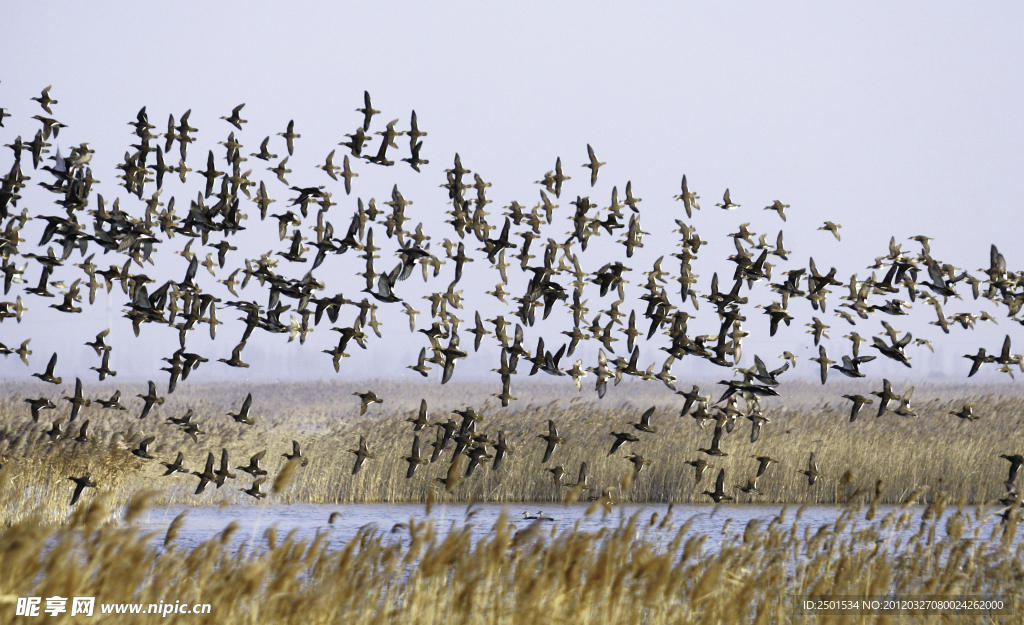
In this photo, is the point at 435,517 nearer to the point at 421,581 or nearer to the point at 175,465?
the point at 175,465

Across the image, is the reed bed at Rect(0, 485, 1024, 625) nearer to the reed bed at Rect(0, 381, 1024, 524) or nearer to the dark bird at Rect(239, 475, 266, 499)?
the dark bird at Rect(239, 475, 266, 499)

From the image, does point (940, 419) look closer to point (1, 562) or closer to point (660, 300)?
point (660, 300)

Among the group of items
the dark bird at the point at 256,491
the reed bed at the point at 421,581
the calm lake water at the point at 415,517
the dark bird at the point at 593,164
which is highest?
the dark bird at the point at 593,164

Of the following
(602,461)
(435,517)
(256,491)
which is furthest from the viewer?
(602,461)

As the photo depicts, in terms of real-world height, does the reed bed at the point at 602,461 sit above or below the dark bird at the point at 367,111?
below

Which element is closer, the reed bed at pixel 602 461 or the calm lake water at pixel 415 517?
the calm lake water at pixel 415 517

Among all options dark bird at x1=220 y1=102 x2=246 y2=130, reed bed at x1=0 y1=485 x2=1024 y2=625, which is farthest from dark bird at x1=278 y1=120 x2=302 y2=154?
reed bed at x1=0 y1=485 x2=1024 y2=625

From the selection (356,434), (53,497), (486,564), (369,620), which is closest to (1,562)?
(369,620)

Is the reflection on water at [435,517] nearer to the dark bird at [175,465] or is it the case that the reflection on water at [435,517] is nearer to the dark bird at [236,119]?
the dark bird at [175,465]

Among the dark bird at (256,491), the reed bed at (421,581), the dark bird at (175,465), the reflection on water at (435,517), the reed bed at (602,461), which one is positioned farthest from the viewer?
the reed bed at (602,461)

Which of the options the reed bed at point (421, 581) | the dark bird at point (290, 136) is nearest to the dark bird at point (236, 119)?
the dark bird at point (290, 136)

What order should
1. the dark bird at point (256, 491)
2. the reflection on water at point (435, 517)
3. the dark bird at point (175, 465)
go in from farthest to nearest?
the reflection on water at point (435, 517)
the dark bird at point (175, 465)
the dark bird at point (256, 491)

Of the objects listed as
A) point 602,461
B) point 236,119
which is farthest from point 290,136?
point 602,461

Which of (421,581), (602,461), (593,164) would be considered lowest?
(602,461)
